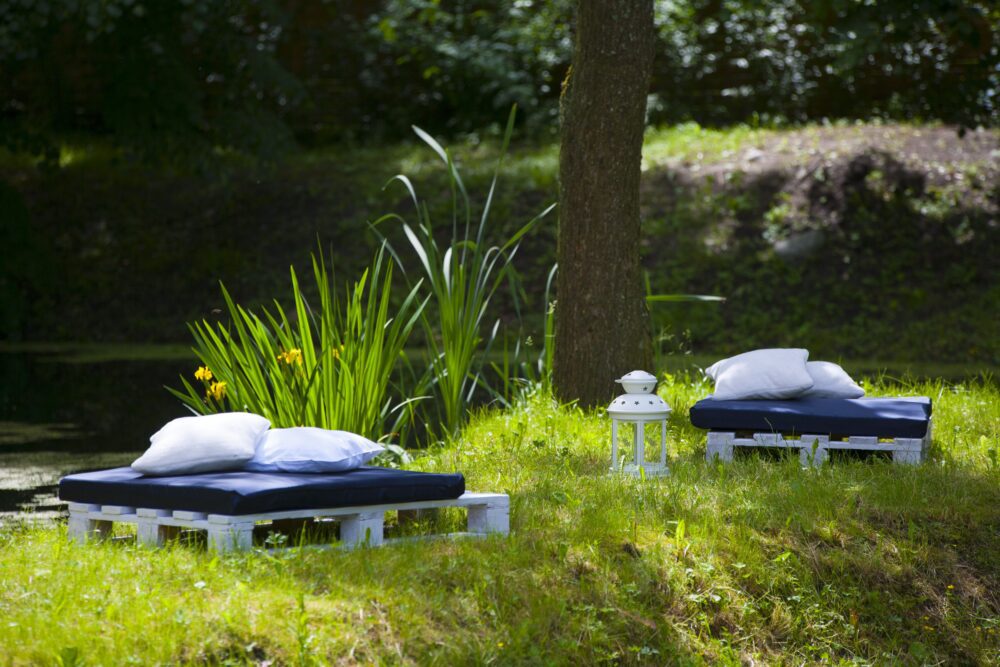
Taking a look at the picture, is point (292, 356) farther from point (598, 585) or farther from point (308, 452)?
point (598, 585)

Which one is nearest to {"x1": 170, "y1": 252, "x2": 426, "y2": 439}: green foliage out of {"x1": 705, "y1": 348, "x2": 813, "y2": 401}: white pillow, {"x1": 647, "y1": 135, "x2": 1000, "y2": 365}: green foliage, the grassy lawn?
the grassy lawn

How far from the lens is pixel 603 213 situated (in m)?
5.38

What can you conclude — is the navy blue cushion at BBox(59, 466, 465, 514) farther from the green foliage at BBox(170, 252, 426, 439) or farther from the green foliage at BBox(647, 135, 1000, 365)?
the green foliage at BBox(647, 135, 1000, 365)

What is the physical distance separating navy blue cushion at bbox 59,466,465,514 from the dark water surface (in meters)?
1.10

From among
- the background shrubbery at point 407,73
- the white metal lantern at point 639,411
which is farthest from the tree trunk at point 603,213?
the background shrubbery at point 407,73

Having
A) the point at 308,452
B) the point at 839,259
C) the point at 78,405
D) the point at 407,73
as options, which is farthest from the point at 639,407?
the point at 407,73

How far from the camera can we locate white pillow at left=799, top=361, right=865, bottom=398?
15.7ft

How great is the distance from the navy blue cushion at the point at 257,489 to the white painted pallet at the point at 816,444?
55.8 inches

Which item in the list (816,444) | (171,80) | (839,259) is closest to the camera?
(816,444)

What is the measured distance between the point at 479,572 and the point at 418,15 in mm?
12849

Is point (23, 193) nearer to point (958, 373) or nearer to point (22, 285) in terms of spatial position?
point (22, 285)

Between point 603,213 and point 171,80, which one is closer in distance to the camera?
point 603,213

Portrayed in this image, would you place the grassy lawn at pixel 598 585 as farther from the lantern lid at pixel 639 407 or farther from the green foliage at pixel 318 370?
the green foliage at pixel 318 370

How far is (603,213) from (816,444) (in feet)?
5.11
